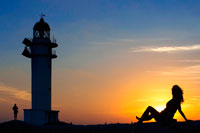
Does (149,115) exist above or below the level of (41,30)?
below

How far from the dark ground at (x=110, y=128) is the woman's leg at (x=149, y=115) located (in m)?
0.21

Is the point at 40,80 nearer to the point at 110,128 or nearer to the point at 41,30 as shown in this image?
the point at 41,30

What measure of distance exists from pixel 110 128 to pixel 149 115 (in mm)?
1423

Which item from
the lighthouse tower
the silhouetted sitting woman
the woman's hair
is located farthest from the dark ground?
the lighthouse tower

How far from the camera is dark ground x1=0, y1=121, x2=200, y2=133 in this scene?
9.27m

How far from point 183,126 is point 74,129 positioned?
3743 mm

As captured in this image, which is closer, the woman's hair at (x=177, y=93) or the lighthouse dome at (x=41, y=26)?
the woman's hair at (x=177, y=93)

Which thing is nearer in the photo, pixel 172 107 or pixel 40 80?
pixel 172 107

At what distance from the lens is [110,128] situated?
34.3 feet

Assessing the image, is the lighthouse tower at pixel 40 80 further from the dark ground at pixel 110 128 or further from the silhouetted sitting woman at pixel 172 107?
the silhouetted sitting woman at pixel 172 107

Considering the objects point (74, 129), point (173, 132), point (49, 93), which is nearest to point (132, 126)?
point (173, 132)

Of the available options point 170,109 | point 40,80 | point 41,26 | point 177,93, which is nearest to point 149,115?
point 170,109

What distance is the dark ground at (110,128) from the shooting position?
927cm

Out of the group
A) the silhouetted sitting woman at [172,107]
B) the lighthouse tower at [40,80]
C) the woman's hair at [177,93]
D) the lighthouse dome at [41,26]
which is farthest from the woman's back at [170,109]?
the lighthouse dome at [41,26]
